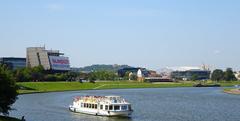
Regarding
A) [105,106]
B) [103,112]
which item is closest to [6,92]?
[103,112]

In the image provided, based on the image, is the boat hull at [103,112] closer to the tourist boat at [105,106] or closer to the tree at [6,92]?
the tourist boat at [105,106]

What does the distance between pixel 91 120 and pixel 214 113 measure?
76.1 ft

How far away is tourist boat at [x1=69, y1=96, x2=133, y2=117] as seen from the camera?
84919 mm

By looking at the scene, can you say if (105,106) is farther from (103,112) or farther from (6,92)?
(6,92)

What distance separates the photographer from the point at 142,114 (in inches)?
3445

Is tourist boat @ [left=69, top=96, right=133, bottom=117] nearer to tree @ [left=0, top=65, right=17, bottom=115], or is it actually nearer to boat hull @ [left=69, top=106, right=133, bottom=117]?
boat hull @ [left=69, top=106, right=133, bottom=117]

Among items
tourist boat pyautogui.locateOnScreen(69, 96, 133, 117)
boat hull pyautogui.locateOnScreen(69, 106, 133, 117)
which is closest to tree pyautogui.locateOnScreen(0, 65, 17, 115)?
boat hull pyautogui.locateOnScreen(69, 106, 133, 117)

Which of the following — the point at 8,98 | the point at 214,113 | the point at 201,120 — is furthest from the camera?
the point at 214,113

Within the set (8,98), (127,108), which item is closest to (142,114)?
(127,108)

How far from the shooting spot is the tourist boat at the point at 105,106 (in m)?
84.9

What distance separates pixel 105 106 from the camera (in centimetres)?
8731

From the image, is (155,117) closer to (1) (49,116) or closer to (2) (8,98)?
(1) (49,116)

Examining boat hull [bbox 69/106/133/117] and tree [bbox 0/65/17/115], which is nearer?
tree [bbox 0/65/17/115]

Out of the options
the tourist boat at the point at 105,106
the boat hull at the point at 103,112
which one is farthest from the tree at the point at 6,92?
the tourist boat at the point at 105,106
